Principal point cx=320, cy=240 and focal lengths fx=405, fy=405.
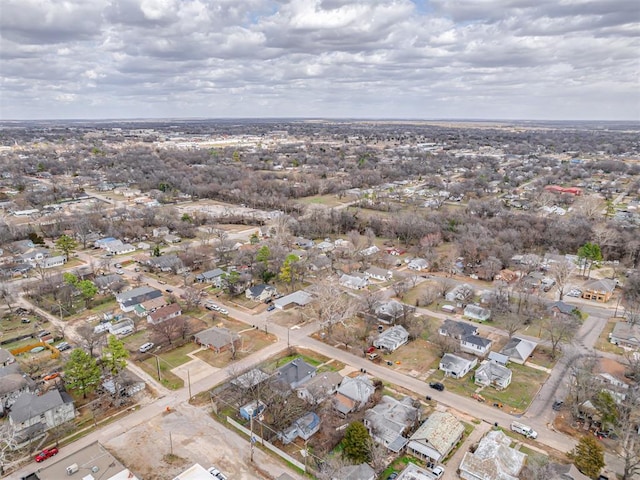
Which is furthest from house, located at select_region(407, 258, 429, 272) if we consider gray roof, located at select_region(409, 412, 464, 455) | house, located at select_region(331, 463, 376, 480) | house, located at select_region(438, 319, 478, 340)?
house, located at select_region(331, 463, 376, 480)

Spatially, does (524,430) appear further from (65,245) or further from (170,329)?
(65,245)

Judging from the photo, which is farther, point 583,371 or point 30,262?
point 30,262

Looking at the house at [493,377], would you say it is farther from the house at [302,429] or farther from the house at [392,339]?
the house at [302,429]

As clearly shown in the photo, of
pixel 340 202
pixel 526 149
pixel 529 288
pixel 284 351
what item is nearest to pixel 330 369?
pixel 284 351

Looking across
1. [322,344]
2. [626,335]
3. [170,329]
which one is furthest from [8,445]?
[626,335]

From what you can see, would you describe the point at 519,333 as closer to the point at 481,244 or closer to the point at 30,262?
the point at 481,244

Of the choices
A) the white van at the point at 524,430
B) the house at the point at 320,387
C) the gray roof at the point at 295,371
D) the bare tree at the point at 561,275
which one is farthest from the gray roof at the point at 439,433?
the bare tree at the point at 561,275
